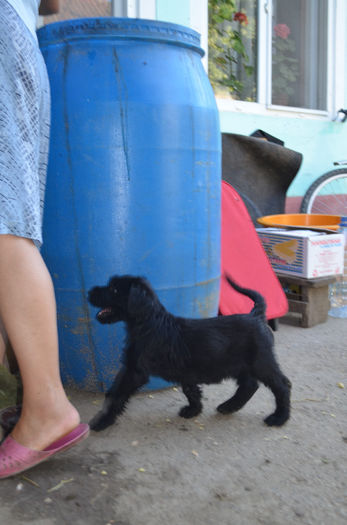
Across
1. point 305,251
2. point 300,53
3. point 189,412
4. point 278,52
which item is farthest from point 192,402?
point 300,53

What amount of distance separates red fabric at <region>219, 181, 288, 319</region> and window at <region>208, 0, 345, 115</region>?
1847 mm

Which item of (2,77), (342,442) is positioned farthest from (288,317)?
(2,77)

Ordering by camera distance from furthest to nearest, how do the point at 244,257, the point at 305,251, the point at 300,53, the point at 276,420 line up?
the point at 300,53 < the point at 305,251 < the point at 244,257 < the point at 276,420

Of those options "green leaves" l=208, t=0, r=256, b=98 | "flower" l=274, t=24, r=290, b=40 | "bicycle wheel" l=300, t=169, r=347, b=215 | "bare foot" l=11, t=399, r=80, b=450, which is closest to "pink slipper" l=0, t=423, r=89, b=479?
"bare foot" l=11, t=399, r=80, b=450

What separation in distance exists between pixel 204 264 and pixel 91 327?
0.49 metres

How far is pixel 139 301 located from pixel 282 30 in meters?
4.34

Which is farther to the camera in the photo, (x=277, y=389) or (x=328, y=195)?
(x=328, y=195)

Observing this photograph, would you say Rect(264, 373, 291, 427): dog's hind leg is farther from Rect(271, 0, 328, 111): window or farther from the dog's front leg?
Rect(271, 0, 328, 111): window

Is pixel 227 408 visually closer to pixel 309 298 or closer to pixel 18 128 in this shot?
pixel 18 128

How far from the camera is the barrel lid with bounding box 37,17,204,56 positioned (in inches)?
68.5

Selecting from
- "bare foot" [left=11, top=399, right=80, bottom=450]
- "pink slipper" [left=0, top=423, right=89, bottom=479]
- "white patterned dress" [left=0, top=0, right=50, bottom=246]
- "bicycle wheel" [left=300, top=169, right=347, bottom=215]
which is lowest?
"pink slipper" [left=0, top=423, right=89, bottom=479]

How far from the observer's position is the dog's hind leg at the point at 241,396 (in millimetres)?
1804

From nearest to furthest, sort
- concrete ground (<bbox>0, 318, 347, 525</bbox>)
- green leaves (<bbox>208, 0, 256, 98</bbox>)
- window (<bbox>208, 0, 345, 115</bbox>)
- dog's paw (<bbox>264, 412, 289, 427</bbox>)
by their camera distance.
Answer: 1. concrete ground (<bbox>0, 318, 347, 525</bbox>)
2. dog's paw (<bbox>264, 412, 289, 427</bbox>)
3. green leaves (<bbox>208, 0, 256, 98</bbox>)
4. window (<bbox>208, 0, 345, 115</bbox>)

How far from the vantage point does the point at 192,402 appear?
5.86 feet
